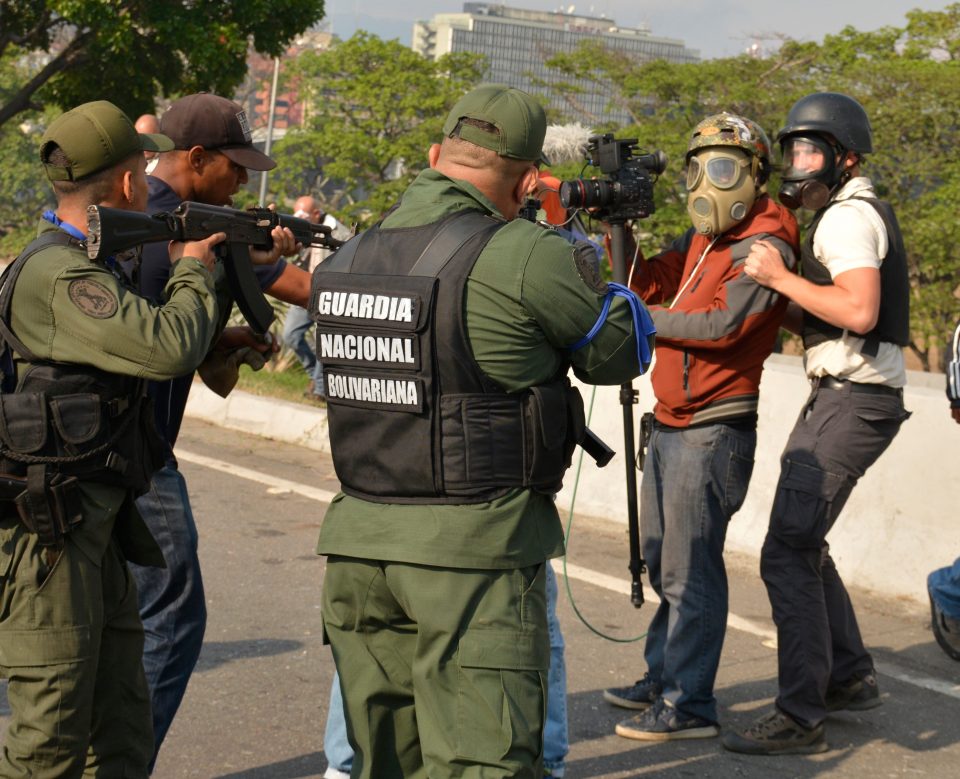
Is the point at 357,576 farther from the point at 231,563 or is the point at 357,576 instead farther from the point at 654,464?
the point at 231,563

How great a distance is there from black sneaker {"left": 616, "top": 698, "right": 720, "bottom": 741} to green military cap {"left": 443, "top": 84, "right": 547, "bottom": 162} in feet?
7.53

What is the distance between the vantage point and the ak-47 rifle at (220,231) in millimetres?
3135

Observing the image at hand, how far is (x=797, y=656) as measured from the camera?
4.54m

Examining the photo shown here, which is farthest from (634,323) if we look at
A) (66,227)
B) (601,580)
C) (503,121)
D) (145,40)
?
(145,40)

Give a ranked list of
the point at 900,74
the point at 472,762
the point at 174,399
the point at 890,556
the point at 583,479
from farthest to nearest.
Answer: the point at 900,74 < the point at 583,479 < the point at 890,556 < the point at 174,399 < the point at 472,762

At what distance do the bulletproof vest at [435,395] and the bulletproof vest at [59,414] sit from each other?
0.61m

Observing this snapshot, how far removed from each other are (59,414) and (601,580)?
382 cm

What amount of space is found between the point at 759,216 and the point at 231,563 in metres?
3.37

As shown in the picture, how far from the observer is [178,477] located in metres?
3.82

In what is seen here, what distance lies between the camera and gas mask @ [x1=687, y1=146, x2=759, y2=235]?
4496mm

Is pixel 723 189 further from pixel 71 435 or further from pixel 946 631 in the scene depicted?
pixel 71 435

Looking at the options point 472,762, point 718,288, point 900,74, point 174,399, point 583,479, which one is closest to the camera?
point 472,762

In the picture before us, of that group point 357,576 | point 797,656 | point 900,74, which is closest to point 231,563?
point 797,656

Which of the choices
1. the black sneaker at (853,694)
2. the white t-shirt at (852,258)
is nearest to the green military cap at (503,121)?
the white t-shirt at (852,258)
